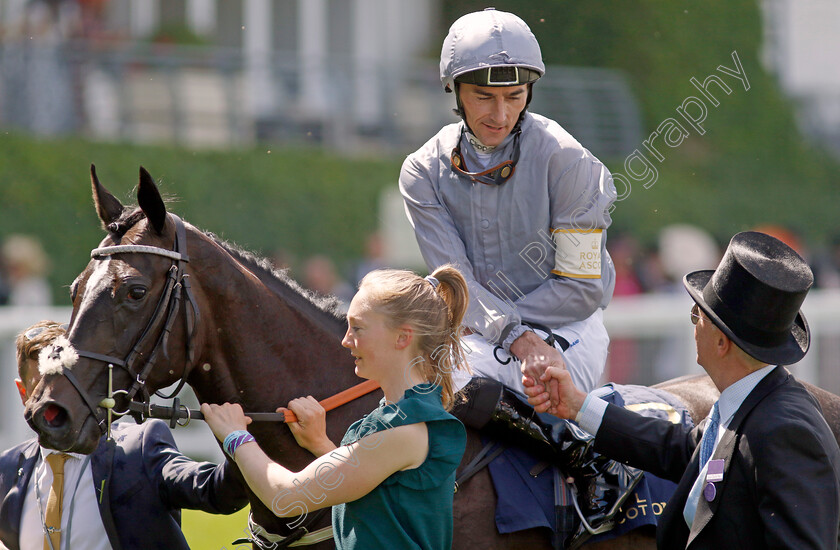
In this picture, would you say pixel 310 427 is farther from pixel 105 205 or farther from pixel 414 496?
pixel 105 205

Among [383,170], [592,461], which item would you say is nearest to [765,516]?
[592,461]

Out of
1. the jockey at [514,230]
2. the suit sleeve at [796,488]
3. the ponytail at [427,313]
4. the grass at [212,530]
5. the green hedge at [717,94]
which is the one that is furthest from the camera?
the green hedge at [717,94]

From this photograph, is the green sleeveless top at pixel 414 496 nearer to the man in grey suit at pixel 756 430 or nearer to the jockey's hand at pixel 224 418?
the jockey's hand at pixel 224 418

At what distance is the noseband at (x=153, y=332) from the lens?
8.89 feet

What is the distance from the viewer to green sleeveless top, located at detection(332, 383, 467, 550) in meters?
2.40

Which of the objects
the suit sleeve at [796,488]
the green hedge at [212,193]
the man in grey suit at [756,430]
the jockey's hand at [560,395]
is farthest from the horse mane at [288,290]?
the green hedge at [212,193]

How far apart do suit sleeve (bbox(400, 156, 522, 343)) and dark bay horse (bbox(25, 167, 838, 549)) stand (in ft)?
1.36

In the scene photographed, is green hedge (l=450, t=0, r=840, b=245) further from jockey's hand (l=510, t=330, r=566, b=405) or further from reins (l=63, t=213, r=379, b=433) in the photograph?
reins (l=63, t=213, r=379, b=433)

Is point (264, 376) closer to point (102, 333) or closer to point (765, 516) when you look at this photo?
point (102, 333)

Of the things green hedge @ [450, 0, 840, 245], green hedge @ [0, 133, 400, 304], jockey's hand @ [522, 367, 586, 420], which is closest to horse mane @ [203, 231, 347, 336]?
jockey's hand @ [522, 367, 586, 420]

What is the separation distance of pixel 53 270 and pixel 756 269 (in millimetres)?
10326

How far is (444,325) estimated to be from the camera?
259 centimetres

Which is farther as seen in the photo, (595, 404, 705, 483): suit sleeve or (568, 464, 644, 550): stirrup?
(568, 464, 644, 550): stirrup

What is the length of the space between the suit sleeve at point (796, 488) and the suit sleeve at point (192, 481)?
5.11ft
